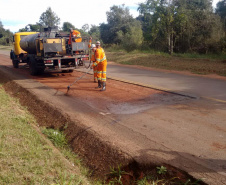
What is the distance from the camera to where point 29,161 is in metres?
3.40

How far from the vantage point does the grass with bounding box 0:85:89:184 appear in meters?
3.00

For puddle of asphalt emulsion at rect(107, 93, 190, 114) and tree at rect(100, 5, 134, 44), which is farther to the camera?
→ tree at rect(100, 5, 134, 44)

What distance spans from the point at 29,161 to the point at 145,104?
3.91 meters

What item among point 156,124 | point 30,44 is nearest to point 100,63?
point 156,124

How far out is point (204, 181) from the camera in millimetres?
3105

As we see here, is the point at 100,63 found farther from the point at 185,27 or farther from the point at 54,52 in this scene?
the point at 185,27

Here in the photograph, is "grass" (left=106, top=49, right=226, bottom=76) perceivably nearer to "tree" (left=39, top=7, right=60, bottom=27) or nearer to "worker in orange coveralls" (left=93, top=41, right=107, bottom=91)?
"worker in orange coveralls" (left=93, top=41, right=107, bottom=91)

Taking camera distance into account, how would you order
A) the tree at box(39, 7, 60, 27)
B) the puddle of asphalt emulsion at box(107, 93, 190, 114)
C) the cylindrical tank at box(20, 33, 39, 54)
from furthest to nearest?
1. the tree at box(39, 7, 60, 27)
2. the cylindrical tank at box(20, 33, 39, 54)
3. the puddle of asphalt emulsion at box(107, 93, 190, 114)

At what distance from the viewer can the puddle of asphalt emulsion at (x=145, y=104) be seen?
611 centimetres

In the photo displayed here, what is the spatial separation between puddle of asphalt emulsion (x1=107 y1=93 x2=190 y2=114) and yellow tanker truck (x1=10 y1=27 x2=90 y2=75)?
569 cm

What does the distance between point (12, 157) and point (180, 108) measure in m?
4.23

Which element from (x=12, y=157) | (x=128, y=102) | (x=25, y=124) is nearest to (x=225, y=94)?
→ (x=128, y=102)

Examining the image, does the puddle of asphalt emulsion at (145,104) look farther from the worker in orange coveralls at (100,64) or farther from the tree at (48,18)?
the tree at (48,18)

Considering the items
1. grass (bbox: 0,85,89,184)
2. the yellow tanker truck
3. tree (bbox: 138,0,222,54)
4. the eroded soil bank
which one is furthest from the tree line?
grass (bbox: 0,85,89,184)
